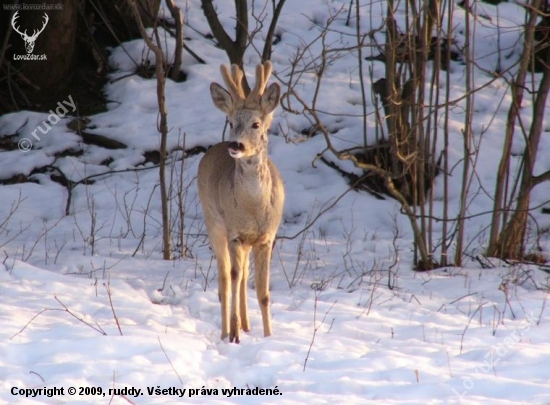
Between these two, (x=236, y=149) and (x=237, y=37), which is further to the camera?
(x=237, y=37)

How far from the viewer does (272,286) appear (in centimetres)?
751

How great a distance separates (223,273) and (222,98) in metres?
1.27

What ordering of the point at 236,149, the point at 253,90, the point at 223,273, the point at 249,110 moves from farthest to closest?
the point at 223,273 → the point at 253,90 → the point at 249,110 → the point at 236,149

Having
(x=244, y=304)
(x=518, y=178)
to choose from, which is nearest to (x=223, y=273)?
(x=244, y=304)

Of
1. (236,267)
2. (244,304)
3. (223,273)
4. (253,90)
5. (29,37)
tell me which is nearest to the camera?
(253,90)

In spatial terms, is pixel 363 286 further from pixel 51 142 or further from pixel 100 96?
pixel 100 96

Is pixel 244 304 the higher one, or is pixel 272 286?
pixel 244 304

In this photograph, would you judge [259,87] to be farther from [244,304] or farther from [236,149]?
[244,304]

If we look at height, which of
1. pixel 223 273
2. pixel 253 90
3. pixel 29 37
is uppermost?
pixel 253 90

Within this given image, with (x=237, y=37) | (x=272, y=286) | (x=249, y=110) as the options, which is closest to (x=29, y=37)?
(x=237, y=37)

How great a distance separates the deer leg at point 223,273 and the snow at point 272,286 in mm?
146

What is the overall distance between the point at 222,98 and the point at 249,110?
0.27 metres

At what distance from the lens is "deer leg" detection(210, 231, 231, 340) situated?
609 centimetres

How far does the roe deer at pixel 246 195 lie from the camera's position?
5.82 meters
